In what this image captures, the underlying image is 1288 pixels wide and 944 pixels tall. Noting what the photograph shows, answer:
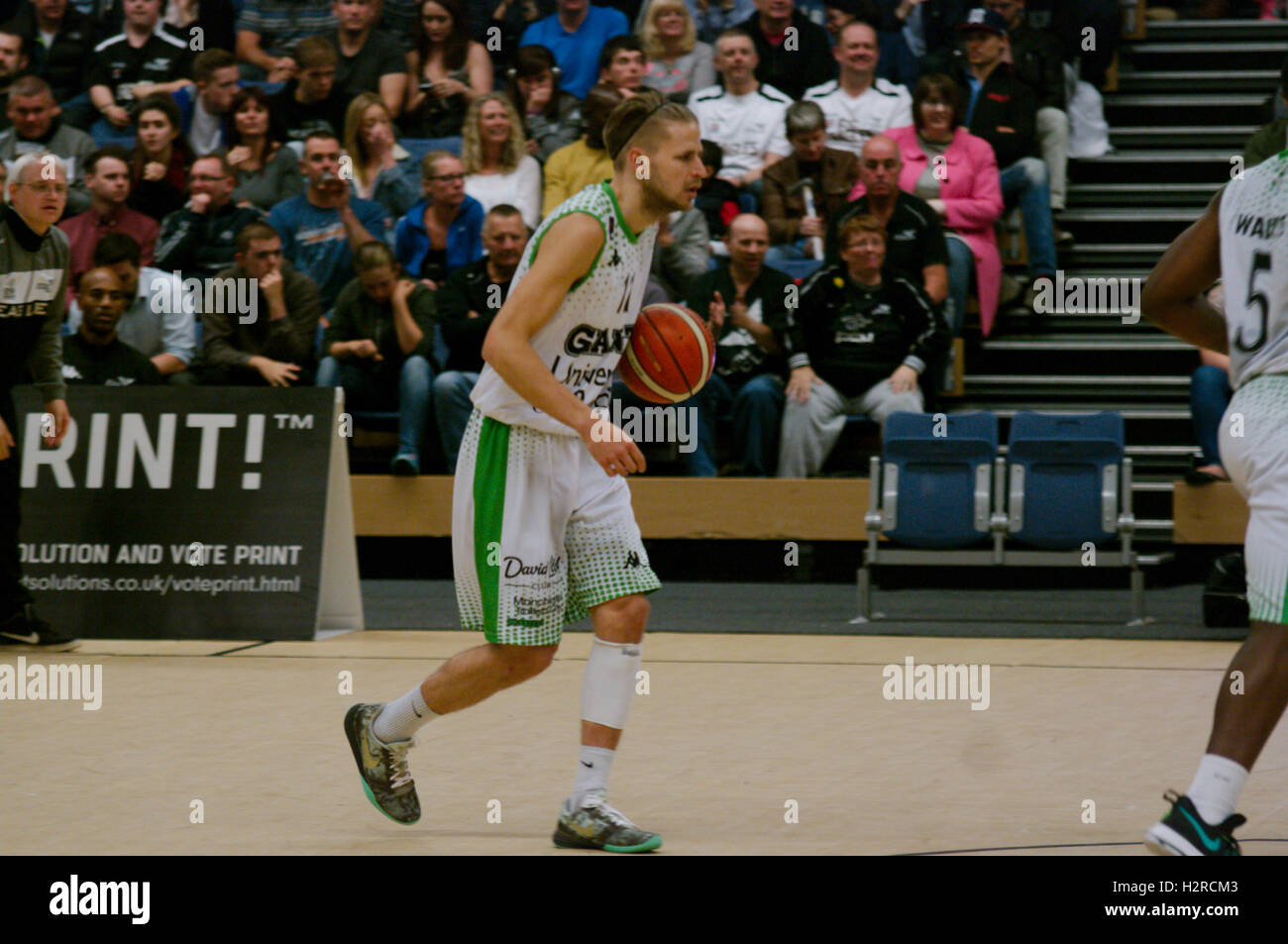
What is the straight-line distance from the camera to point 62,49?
15164 mm

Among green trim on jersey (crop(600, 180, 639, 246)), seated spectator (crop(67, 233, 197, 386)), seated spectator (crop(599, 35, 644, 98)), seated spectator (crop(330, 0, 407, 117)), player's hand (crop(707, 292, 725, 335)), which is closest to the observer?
green trim on jersey (crop(600, 180, 639, 246))

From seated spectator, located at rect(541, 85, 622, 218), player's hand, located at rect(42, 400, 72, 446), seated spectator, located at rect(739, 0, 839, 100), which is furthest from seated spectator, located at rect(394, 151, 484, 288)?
player's hand, located at rect(42, 400, 72, 446)

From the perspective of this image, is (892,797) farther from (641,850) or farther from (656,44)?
(656,44)

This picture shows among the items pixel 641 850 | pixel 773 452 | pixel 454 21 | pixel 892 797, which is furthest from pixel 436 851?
pixel 454 21

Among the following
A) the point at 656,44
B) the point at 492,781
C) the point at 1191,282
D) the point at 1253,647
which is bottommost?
the point at 492,781

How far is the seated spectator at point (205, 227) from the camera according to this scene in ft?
40.6

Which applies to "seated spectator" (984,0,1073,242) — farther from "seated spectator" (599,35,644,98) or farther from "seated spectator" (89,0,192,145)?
"seated spectator" (89,0,192,145)

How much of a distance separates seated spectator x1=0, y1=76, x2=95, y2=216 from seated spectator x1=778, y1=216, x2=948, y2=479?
5.98 metres

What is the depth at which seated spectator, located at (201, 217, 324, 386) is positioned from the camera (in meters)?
11.4

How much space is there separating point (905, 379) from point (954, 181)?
1.90 metres

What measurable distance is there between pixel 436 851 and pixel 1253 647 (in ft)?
6.81

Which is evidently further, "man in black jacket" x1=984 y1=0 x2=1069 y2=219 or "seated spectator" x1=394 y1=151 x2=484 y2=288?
"man in black jacket" x1=984 y1=0 x2=1069 y2=219

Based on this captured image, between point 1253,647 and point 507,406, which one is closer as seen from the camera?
point 1253,647

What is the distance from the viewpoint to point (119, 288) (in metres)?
11.1
